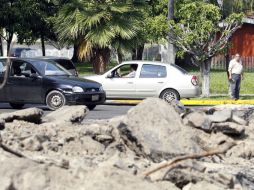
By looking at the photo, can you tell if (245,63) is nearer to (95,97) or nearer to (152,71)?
(152,71)

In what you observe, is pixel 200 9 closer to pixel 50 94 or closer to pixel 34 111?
pixel 50 94

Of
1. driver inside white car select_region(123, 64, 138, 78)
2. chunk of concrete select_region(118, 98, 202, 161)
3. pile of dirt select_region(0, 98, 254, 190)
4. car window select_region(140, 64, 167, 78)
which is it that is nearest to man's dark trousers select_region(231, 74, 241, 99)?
car window select_region(140, 64, 167, 78)

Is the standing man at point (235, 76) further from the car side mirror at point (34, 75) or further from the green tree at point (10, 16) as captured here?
the green tree at point (10, 16)

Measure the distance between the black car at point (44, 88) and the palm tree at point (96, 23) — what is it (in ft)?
28.0

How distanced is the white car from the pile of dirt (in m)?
11.4

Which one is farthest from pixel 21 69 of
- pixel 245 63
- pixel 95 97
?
pixel 245 63

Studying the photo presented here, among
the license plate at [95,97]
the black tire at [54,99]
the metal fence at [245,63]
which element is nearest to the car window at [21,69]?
the black tire at [54,99]

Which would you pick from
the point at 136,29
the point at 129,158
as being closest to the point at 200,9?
the point at 136,29

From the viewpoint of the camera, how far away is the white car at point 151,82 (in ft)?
77.5

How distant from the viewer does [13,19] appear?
37469 mm

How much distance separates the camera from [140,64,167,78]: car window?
78.1ft

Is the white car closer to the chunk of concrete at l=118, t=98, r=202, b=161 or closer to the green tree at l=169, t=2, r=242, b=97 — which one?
the green tree at l=169, t=2, r=242, b=97

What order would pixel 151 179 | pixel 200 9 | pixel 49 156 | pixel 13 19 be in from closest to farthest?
pixel 151 179
pixel 49 156
pixel 200 9
pixel 13 19

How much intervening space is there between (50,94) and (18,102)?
102 cm
